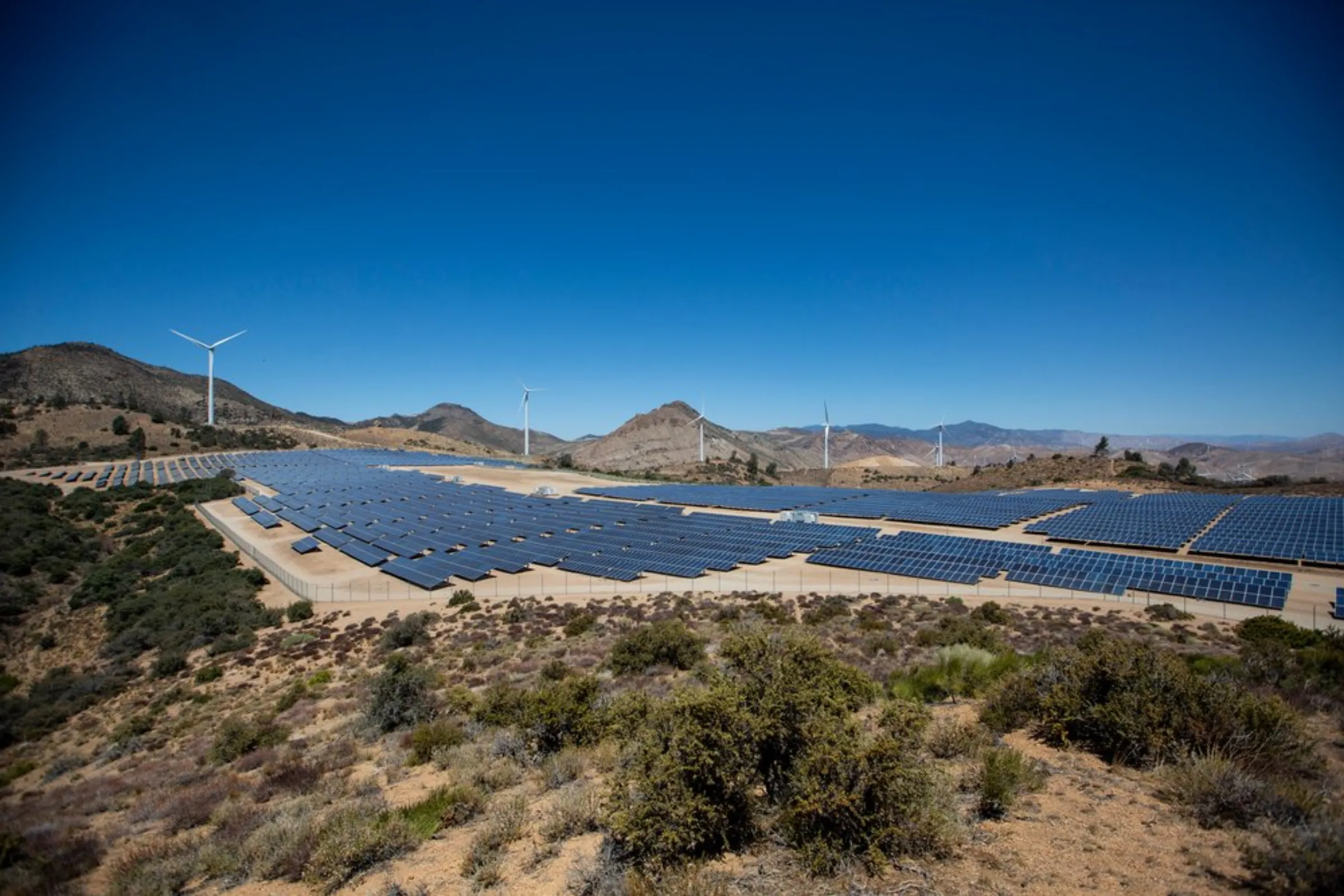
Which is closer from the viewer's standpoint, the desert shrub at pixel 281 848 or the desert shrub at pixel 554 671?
the desert shrub at pixel 281 848

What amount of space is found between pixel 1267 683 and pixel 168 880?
22287 millimetres

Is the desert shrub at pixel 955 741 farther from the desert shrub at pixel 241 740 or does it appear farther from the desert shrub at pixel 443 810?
the desert shrub at pixel 241 740

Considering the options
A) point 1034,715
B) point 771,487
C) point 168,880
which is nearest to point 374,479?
point 771,487

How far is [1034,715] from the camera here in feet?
36.3

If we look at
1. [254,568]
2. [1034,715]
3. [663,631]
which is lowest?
[254,568]

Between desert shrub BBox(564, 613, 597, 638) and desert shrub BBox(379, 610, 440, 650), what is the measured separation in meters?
7.07

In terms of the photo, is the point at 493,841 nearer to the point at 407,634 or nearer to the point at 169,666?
the point at 407,634

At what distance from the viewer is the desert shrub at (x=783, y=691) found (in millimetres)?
8203

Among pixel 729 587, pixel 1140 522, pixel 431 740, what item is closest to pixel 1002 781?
pixel 431 740

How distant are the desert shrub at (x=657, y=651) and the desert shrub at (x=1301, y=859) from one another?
1452 centimetres

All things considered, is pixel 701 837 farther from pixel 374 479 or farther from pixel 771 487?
pixel 374 479

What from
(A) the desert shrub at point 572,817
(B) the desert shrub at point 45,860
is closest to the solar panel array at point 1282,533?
(A) the desert shrub at point 572,817

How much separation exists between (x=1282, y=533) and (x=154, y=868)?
67.6 meters

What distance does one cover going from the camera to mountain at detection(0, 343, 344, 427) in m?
142
